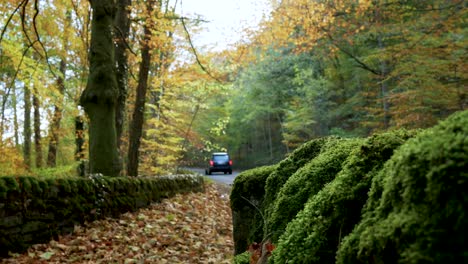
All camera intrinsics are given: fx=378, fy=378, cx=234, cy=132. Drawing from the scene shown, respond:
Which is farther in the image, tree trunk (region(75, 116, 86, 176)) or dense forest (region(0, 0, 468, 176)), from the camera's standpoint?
tree trunk (region(75, 116, 86, 176))

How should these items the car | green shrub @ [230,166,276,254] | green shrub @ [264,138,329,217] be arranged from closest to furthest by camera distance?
green shrub @ [264,138,329,217] → green shrub @ [230,166,276,254] → the car

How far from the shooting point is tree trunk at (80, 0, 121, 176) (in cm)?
809

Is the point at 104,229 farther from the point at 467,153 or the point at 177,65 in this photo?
the point at 177,65

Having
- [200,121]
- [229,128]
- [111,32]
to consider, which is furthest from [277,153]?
[111,32]

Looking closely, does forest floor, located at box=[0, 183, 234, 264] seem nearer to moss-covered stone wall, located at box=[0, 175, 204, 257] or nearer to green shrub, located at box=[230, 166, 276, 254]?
moss-covered stone wall, located at box=[0, 175, 204, 257]

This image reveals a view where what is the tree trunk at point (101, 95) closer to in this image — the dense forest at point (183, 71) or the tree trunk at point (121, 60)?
the dense forest at point (183, 71)

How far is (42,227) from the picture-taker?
554 cm

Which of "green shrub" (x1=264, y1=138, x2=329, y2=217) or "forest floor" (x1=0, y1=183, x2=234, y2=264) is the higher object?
"green shrub" (x1=264, y1=138, x2=329, y2=217)

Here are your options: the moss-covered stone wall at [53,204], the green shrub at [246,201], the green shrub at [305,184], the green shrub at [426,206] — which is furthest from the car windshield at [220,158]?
the green shrub at [426,206]

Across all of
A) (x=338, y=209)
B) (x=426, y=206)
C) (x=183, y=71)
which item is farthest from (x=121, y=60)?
(x=426, y=206)

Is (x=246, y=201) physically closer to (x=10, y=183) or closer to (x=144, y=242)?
(x=144, y=242)

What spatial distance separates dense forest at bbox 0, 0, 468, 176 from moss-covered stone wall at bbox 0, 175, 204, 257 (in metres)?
0.92

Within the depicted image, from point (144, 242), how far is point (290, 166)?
3.97m

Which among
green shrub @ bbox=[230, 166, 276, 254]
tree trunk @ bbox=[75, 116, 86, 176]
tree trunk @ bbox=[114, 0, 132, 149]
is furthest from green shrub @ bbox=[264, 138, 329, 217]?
tree trunk @ bbox=[75, 116, 86, 176]
